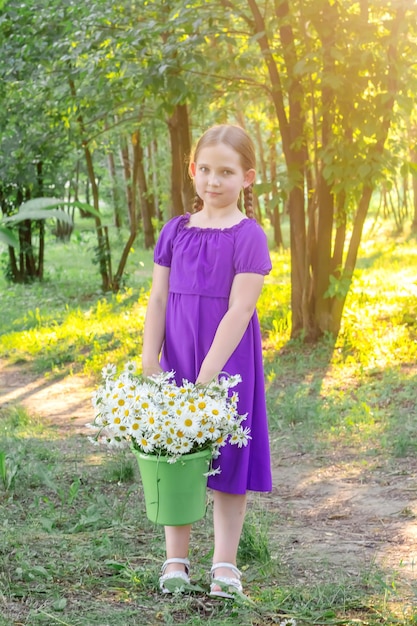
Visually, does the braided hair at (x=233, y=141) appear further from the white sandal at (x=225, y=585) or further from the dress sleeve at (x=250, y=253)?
the white sandal at (x=225, y=585)

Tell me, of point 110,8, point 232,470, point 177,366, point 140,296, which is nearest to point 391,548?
point 232,470

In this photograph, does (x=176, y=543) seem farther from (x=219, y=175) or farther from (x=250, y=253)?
(x=219, y=175)

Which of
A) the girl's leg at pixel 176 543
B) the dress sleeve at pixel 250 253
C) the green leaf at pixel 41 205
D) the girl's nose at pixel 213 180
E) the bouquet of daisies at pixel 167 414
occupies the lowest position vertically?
the girl's leg at pixel 176 543

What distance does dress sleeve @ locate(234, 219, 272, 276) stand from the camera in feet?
9.41

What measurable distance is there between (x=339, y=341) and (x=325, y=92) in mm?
2187

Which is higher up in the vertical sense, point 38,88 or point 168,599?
point 38,88

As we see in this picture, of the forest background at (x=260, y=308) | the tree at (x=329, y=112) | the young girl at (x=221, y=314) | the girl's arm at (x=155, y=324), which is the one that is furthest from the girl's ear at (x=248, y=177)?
the tree at (x=329, y=112)

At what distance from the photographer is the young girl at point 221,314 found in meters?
2.87

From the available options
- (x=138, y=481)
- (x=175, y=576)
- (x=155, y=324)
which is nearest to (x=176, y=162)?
(x=138, y=481)

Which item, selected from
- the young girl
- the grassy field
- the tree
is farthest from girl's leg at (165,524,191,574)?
the tree

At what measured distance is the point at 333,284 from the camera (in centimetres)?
775

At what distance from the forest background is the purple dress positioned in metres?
0.45

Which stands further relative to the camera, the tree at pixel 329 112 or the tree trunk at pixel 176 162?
the tree trunk at pixel 176 162

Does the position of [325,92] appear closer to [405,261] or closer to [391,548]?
[391,548]
